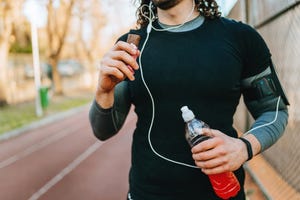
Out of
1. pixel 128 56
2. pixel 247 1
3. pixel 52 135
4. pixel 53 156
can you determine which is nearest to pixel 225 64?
pixel 128 56

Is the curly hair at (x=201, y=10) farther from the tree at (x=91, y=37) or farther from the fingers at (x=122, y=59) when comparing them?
the tree at (x=91, y=37)

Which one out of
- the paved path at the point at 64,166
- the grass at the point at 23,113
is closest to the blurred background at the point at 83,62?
the grass at the point at 23,113

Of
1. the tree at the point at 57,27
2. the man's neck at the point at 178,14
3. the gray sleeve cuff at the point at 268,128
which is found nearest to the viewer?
the gray sleeve cuff at the point at 268,128

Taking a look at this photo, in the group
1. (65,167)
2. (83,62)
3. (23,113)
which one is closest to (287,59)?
(65,167)

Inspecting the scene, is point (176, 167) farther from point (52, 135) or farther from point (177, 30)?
point (52, 135)

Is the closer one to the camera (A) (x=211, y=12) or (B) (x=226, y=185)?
(B) (x=226, y=185)

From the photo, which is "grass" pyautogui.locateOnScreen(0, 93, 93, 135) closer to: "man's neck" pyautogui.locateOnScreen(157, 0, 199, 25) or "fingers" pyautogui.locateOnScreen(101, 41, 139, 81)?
"man's neck" pyautogui.locateOnScreen(157, 0, 199, 25)

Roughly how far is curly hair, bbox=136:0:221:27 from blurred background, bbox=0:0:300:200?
0.19 m

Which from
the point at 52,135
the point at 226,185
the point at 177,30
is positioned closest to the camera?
the point at 226,185

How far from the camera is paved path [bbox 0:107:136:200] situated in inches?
268

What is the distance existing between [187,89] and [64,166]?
7258mm

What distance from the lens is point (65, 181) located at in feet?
24.3

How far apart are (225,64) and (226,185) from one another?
0.47 m

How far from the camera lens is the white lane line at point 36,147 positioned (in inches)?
380
